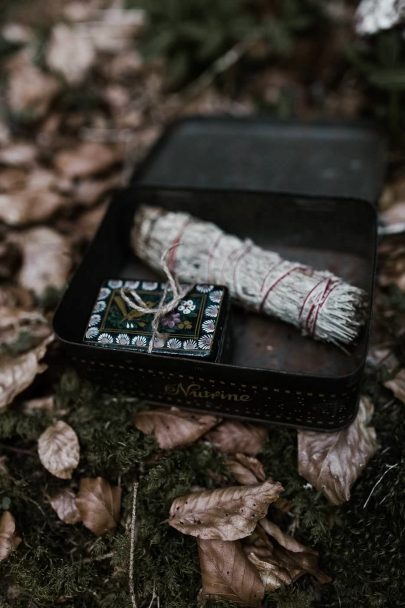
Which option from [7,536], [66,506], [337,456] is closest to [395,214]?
[337,456]

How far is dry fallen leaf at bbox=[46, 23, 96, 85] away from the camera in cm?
248

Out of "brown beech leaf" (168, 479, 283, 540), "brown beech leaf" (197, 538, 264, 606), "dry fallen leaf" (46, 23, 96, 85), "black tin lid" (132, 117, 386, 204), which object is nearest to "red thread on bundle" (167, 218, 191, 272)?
"black tin lid" (132, 117, 386, 204)

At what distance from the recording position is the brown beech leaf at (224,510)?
1239 mm

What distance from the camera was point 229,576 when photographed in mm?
1202

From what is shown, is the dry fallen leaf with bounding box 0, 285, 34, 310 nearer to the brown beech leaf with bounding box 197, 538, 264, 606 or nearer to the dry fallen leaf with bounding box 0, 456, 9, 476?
the dry fallen leaf with bounding box 0, 456, 9, 476

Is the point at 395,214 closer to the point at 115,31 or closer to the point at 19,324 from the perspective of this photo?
the point at 19,324

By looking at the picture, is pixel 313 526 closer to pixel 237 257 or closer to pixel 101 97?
pixel 237 257

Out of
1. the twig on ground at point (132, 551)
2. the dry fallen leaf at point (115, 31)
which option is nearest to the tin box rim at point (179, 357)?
the twig on ground at point (132, 551)

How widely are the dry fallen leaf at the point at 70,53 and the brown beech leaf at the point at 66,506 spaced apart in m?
1.82

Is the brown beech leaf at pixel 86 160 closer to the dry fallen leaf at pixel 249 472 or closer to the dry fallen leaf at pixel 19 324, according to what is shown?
the dry fallen leaf at pixel 19 324

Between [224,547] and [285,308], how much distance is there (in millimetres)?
597

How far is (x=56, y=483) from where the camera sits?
55.5 inches

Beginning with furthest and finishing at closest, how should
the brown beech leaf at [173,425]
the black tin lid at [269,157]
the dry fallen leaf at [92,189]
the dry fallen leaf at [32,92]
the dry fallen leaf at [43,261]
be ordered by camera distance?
the dry fallen leaf at [32,92]
the dry fallen leaf at [92,189]
the black tin lid at [269,157]
the dry fallen leaf at [43,261]
the brown beech leaf at [173,425]

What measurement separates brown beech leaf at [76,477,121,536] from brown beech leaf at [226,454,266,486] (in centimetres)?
29
